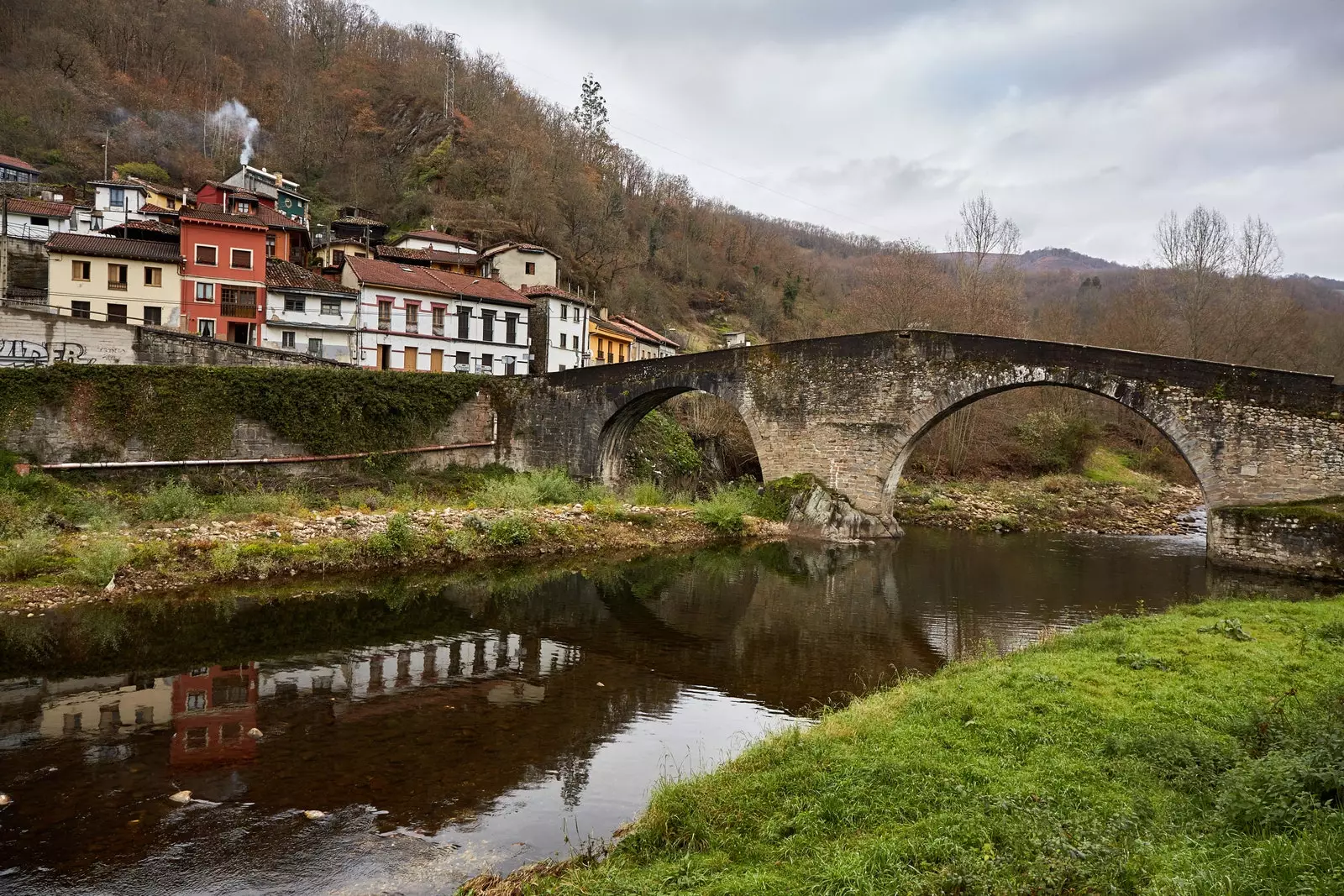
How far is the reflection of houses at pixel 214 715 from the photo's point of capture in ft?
25.9

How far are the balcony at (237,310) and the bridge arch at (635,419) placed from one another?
15940mm

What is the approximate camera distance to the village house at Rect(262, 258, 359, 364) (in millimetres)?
32969

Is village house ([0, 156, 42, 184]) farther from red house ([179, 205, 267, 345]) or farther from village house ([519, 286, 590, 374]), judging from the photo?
village house ([519, 286, 590, 374])

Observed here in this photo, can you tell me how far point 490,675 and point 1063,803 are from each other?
7365 mm

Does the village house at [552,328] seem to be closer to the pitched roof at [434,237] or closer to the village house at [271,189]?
the pitched roof at [434,237]

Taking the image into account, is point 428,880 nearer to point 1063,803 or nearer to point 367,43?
point 1063,803

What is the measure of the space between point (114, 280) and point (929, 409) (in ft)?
101

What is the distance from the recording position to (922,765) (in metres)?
6.10

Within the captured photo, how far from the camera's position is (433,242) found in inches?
1665

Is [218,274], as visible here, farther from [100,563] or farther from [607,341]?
[100,563]

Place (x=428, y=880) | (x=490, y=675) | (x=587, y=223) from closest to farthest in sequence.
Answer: (x=428, y=880), (x=490, y=675), (x=587, y=223)

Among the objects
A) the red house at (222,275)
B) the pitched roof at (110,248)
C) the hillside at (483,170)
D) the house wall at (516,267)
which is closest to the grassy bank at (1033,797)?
the hillside at (483,170)

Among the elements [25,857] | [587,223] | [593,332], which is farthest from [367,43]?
[25,857]

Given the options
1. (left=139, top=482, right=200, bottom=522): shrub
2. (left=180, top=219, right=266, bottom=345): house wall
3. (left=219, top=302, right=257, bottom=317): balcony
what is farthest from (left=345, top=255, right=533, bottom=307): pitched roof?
(left=139, top=482, right=200, bottom=522): shrub
